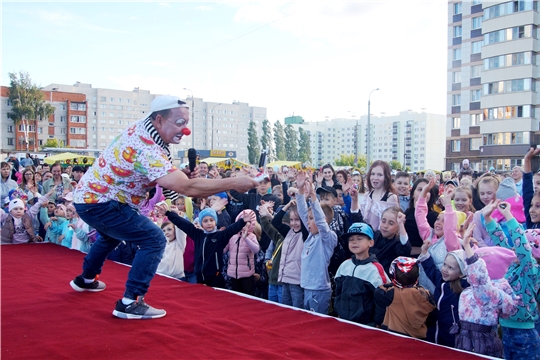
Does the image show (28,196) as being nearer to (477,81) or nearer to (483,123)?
(483,123)

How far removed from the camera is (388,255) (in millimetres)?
4855

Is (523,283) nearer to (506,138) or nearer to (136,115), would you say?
(506,138)

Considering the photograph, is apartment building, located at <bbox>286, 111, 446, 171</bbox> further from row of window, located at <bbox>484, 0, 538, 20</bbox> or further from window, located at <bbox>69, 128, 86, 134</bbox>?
row of window, located at <bbox>484, 0, 538, 20</bbox>

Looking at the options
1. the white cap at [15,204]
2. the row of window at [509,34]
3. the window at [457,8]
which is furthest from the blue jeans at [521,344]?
the window at [457,8]

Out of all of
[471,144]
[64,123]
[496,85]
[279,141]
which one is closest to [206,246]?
[496,85]

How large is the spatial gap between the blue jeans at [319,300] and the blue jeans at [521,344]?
1771 mm

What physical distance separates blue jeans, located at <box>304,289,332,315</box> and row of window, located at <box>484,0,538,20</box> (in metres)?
43.2

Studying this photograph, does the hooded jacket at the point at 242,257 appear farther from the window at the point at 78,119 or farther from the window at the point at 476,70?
the window at the point at 78,119

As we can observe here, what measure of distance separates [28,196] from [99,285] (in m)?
6.10

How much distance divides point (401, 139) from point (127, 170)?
454 feet

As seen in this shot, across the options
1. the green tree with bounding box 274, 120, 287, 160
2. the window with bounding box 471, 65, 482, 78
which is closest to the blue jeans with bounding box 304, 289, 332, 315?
the window with bounding box 471, 65, 482, 78

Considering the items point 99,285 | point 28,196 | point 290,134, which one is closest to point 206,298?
point 99,285

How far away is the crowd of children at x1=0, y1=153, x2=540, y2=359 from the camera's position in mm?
3488

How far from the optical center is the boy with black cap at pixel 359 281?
417 centimetres
